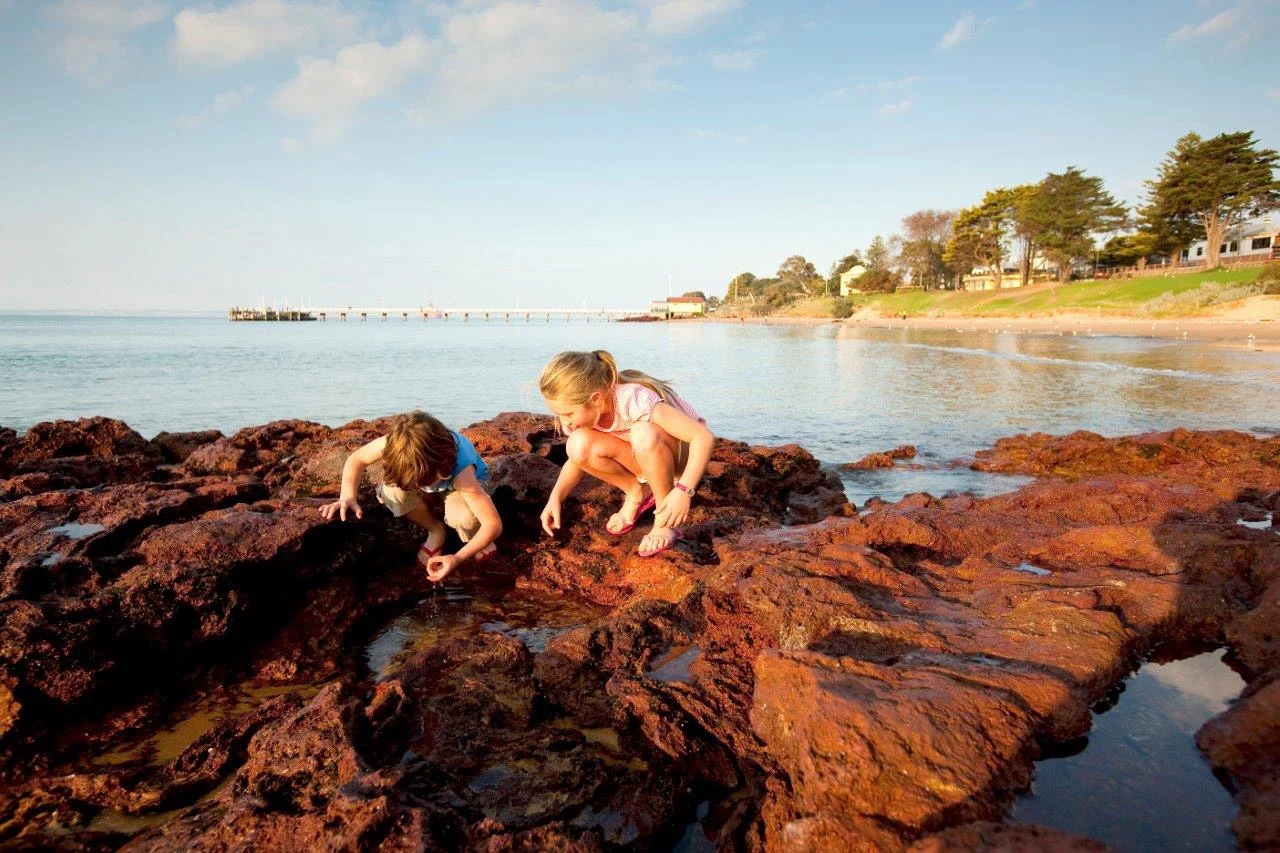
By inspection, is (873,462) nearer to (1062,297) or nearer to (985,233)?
(1062,297)

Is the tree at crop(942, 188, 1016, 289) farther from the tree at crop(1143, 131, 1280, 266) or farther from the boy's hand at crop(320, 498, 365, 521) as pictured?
the boy's hand at crop(320, 498, 365, 521)

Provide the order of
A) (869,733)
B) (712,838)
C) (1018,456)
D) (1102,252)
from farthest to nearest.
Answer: (1102,252) < (1018,456) < (712,838) < (869,733)

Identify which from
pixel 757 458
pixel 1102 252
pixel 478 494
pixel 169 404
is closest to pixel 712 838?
pixel 478 494

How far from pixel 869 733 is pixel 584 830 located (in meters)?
0.80

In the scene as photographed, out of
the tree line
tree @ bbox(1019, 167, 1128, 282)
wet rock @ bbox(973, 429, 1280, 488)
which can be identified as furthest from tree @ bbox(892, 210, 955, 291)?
wet rock @ bbox(973, 429, 1280, 488)

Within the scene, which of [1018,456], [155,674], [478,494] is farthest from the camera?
[1018,456]

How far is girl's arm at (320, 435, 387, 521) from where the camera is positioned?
3785mm

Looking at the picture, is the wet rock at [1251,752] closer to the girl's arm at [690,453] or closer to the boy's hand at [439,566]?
the girl's arm at [690,453]

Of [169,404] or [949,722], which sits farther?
[169,404]

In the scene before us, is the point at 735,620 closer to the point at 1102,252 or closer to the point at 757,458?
the point at 757,458

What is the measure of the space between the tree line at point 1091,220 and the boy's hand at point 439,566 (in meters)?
66.1

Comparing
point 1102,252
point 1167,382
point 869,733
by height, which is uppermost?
point 1102,252

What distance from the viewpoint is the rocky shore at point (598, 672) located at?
5.73 feet

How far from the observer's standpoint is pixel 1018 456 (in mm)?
8383
